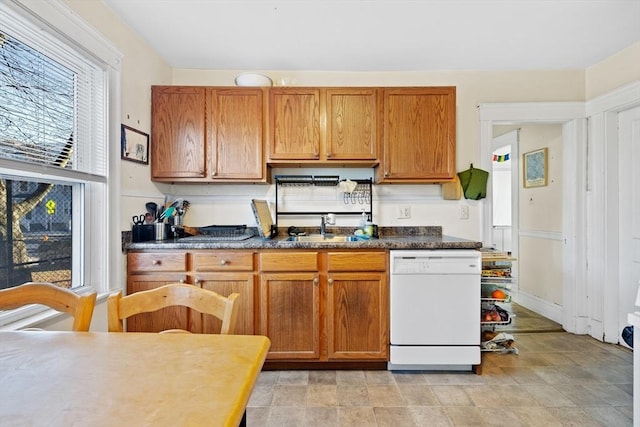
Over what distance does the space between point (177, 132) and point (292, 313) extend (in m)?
1.68

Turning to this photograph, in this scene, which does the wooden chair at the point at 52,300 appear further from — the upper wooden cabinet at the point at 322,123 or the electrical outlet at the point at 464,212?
the electrical outlet at the point at 464,212

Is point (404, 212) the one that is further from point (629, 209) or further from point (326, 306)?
point (629, 209)

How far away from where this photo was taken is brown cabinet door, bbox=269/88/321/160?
239 cm

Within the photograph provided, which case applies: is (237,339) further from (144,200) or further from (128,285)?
(144,200)

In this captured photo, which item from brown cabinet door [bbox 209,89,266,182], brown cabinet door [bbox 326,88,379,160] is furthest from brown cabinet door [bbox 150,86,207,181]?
brown cabinet door [bbox 326,88,379,160]

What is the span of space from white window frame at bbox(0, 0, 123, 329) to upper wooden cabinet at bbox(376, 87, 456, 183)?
193 centimetres

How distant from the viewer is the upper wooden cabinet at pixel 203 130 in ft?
7.83

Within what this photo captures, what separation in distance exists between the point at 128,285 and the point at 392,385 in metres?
1.93

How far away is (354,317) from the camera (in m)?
2.09

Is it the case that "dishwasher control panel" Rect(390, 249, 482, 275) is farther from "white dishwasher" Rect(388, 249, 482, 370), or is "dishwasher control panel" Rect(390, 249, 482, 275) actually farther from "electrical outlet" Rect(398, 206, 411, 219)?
"electrical outlet" Rect(398, 206, 411, 219)

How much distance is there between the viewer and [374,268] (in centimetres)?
208

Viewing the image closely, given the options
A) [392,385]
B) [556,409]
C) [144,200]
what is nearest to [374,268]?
[392,385]

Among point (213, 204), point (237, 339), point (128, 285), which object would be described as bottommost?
point (128, 285)

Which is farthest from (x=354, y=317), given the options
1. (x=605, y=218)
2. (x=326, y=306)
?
(x=605, y=218)
